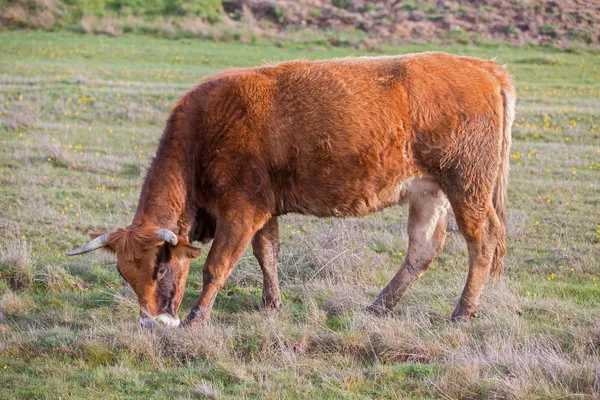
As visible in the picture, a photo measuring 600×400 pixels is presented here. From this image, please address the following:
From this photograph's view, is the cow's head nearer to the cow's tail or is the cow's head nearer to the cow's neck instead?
the cow's neck

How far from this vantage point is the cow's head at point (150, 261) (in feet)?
22.0

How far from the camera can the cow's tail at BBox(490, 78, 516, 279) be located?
782cm

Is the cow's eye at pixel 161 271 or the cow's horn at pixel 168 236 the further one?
the cow's eye at pixel 161 271

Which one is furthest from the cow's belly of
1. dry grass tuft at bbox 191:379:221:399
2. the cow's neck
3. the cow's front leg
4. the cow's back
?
dry grass tuft at bbox 191:379:221:399

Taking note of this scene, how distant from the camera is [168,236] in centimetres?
668

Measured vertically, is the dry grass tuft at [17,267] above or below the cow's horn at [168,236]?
below

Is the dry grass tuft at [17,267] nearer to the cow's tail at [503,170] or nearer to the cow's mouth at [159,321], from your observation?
the cow's mouth at [159,321]

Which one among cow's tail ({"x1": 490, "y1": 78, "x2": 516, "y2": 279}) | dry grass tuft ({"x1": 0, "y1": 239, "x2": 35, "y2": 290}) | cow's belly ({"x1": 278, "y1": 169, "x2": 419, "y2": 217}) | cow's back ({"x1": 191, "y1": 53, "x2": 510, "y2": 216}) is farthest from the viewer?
dry grass tuft ({"x1": 0, "y1": 239, "x2": 35, "y2": 290})

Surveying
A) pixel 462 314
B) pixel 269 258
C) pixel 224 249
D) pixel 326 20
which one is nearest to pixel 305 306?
pixel 269 258

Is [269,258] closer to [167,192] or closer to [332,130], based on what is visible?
[167,192]

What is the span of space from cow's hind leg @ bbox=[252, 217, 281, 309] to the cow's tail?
7.02 ft

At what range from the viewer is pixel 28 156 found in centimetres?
1356

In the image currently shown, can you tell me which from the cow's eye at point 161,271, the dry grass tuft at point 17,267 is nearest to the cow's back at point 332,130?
the cow's eye at point 161,271

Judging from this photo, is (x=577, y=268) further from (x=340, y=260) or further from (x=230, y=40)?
(x=230, y=40)
